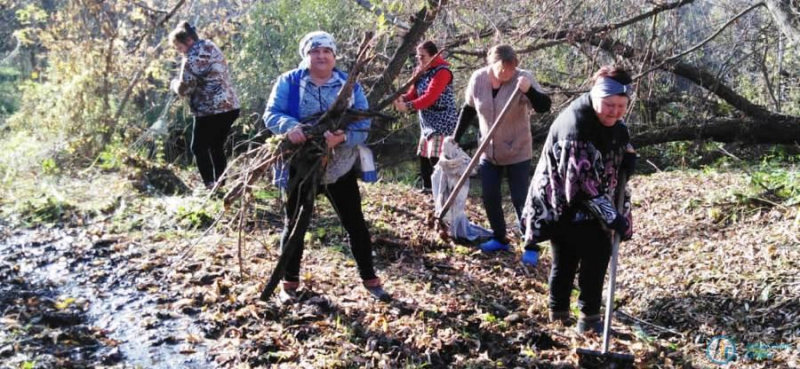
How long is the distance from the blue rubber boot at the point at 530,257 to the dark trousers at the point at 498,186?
286 millimetres

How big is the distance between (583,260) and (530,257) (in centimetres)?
133

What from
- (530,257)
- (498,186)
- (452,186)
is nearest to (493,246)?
(530,257)

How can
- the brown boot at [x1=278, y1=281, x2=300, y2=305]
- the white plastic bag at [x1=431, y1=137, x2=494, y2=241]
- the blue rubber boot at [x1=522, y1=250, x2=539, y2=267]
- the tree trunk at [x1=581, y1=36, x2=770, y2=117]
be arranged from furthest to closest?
the tree trunk at [x1=581, y1=36, x2=770, y2=117] < the white plastic bag at [x1=431, y1=137, x2=494, y2=241] < the blue rubber boot at [x1=522, y1=250, x2=539, y2=267] < the brown boot at [x1=278, y1=281, x2=300, y2=305]

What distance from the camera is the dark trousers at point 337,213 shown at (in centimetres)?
402

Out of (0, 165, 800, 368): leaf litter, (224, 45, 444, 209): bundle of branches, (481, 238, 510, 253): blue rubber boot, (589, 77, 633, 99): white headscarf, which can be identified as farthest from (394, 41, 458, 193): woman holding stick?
(589, 77, 633, 99): white headscarf

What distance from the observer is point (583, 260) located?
382 centimetres

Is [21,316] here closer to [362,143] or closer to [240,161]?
[240,161]

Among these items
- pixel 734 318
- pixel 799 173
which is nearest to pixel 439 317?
pixel 734 318

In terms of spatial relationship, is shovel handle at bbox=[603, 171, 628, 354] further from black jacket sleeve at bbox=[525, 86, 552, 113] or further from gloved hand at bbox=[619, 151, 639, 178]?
black jacket sleeve at bbox=[525, 86, 552, 113]

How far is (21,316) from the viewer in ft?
13.3

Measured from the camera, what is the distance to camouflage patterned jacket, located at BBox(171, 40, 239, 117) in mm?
6129

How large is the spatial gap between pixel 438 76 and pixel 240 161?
2221mm

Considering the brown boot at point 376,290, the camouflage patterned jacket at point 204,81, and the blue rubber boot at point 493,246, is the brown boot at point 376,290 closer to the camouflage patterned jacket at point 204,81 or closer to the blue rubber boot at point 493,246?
the blue rubber boot at point 493,246

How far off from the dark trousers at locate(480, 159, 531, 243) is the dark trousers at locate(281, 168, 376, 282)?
56.7 inches
